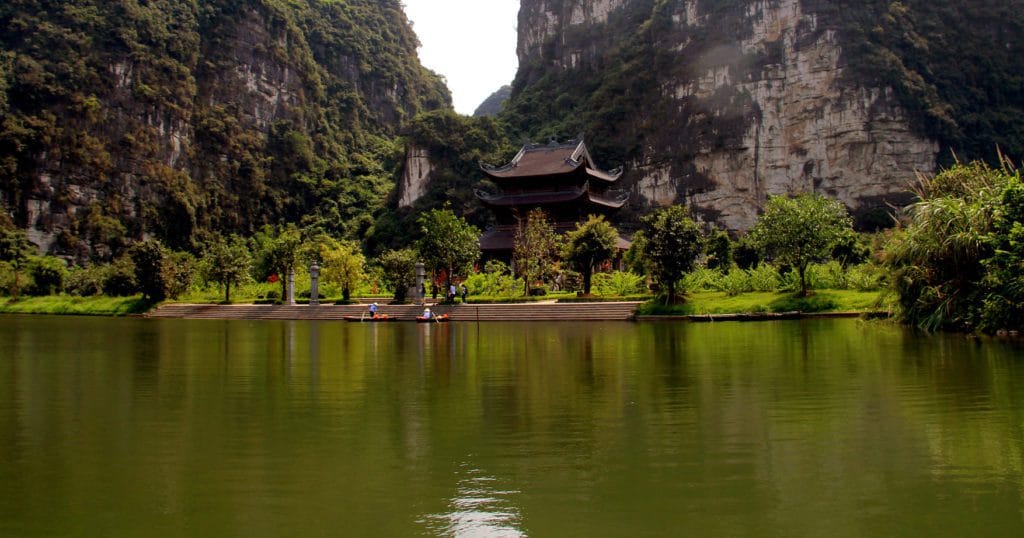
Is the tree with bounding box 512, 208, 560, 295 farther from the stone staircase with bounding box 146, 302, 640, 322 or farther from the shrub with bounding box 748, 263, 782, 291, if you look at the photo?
the shrub with bounding box 748, 263, 782, 291

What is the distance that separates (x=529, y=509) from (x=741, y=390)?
218 inches

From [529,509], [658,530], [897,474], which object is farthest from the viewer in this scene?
[897,474]

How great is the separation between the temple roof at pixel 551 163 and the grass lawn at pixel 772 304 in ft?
78.3

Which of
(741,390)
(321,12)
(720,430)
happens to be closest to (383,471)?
(720,430)

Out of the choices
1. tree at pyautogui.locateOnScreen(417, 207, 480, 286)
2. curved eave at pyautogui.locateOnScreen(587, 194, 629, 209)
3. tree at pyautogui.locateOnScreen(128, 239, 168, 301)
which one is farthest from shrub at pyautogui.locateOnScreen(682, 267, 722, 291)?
tree at pyautogui.locateOnScreen(128, 239, 168, 301)

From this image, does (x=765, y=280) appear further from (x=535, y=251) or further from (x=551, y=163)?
(x=551, y=163)

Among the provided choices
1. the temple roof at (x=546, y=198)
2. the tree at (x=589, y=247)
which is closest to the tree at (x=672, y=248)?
the tree at (x=589, y=247)

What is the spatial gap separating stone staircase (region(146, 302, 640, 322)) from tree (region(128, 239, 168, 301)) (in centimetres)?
170

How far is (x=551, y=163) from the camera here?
179 ft

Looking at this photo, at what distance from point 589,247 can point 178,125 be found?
2557 inches

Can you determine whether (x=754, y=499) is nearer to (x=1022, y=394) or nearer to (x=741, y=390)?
(x=741, y=390)

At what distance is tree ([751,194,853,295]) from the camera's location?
1135 inches

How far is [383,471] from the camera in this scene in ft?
19.6

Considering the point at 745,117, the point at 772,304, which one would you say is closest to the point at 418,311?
the point at 772,304
